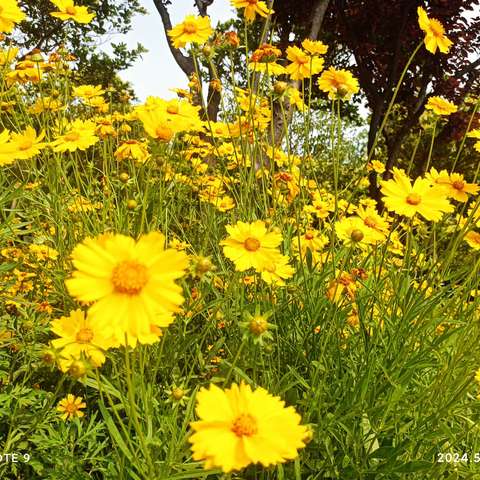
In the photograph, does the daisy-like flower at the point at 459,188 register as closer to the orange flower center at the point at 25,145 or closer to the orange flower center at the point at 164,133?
the orange flower center at the point at 164,133

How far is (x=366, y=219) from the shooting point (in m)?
1.66

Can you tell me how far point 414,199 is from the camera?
1231 mm

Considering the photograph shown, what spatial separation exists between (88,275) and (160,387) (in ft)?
2.36

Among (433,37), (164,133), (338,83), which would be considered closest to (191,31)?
(338,83)

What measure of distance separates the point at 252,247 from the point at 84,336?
42 centimetres

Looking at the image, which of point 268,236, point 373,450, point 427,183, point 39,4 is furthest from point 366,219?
point 39,4

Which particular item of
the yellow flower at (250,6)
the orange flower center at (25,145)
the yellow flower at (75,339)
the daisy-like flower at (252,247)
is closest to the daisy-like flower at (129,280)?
the yellow flower at (75,339)

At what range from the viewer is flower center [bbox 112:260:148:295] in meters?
0.67

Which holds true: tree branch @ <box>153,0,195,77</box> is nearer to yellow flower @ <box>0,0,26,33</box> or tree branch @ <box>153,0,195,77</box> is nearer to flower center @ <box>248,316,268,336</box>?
yellow flower @ <box>0,0,26,33</box>

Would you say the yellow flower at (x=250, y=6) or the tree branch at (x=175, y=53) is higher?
the yellow flower at (x=250, y=6)

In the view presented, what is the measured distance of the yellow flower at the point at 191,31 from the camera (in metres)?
1.53

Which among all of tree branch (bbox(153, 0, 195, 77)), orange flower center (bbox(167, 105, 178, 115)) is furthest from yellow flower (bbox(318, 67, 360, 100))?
tree branch (bbox(153, 0, 195, 77))

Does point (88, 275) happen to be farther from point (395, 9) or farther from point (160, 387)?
point (395, 9)

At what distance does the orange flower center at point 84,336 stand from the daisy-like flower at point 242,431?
16.2 inches
